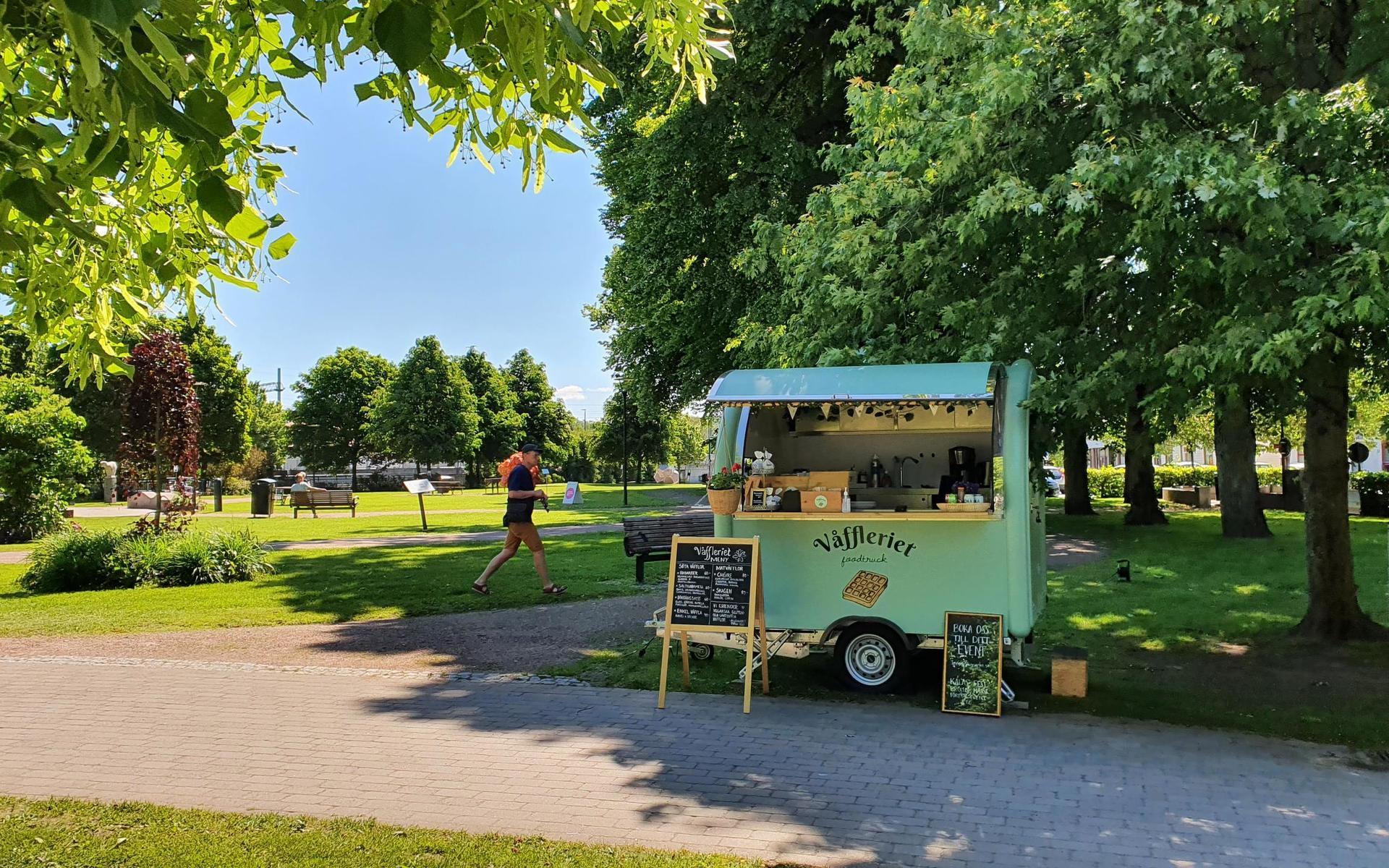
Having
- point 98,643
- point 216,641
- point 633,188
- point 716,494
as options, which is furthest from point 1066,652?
point 633,188

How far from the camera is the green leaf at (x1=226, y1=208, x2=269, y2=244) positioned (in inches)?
137

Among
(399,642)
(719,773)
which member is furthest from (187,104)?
(399,642)

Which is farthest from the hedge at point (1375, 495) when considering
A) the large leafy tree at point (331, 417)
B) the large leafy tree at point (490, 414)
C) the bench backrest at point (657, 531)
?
the large leafy tree at point (331, 417)

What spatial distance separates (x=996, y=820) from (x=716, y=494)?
3467 millimetres

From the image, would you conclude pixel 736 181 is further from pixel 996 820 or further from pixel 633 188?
pixel 996 820

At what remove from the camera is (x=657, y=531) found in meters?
12.7

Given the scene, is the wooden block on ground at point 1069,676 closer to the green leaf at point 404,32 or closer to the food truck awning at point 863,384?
the food truck awning at point 863,384

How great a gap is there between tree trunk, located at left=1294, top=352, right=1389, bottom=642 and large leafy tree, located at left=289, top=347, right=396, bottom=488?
68.2m

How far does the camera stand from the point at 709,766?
6.13 m

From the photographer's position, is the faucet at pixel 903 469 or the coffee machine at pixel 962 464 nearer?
the coffee machine at pixel 962 464

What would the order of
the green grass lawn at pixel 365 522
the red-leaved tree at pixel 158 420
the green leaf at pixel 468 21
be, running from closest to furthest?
1. the green leaf at pixel 468 21
2. the red-leaved tree at pixel 158 420
3. the green grass lawn at pixel 365 522

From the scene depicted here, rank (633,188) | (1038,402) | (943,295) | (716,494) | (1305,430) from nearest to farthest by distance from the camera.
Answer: (1038,402) → (716,494) → (943,295) → (1305,430) → (633,188)

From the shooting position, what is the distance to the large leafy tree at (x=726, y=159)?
14.8 meters

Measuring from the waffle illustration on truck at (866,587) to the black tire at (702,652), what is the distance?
1.93m
